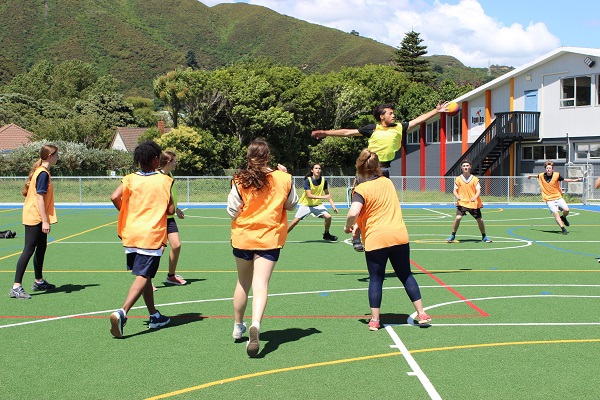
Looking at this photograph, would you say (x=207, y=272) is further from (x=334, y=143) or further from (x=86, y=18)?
(x=86, y=18)

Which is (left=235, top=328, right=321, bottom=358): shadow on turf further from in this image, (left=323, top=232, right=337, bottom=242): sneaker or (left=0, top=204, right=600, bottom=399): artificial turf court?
(left=323, top=232, right=337, bottom=242): sneaker

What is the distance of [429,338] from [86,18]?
651 ft

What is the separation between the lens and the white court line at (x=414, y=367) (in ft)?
17.6

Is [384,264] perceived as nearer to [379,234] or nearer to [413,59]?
[379,234]

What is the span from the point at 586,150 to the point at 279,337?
109 ft

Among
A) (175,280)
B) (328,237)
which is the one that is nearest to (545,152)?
(328,237)

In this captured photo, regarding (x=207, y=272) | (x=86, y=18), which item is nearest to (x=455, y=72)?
(x=86, y=18)

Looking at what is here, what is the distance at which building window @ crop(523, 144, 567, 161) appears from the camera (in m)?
37.8

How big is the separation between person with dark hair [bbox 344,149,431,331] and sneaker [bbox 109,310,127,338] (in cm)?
248

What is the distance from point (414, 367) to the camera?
5.99 metres

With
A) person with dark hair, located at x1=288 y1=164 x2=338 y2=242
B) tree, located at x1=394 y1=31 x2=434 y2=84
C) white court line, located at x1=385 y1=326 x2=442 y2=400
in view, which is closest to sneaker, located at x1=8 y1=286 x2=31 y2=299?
white court line, located at x1=385 y1=326 x2=442 y2=400

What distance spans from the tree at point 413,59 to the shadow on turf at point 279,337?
82.9 m


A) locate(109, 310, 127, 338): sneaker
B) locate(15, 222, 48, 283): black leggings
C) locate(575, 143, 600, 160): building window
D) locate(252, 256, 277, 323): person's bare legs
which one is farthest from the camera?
locate(575, 143, 600, 160): building window

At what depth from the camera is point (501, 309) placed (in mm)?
8391
